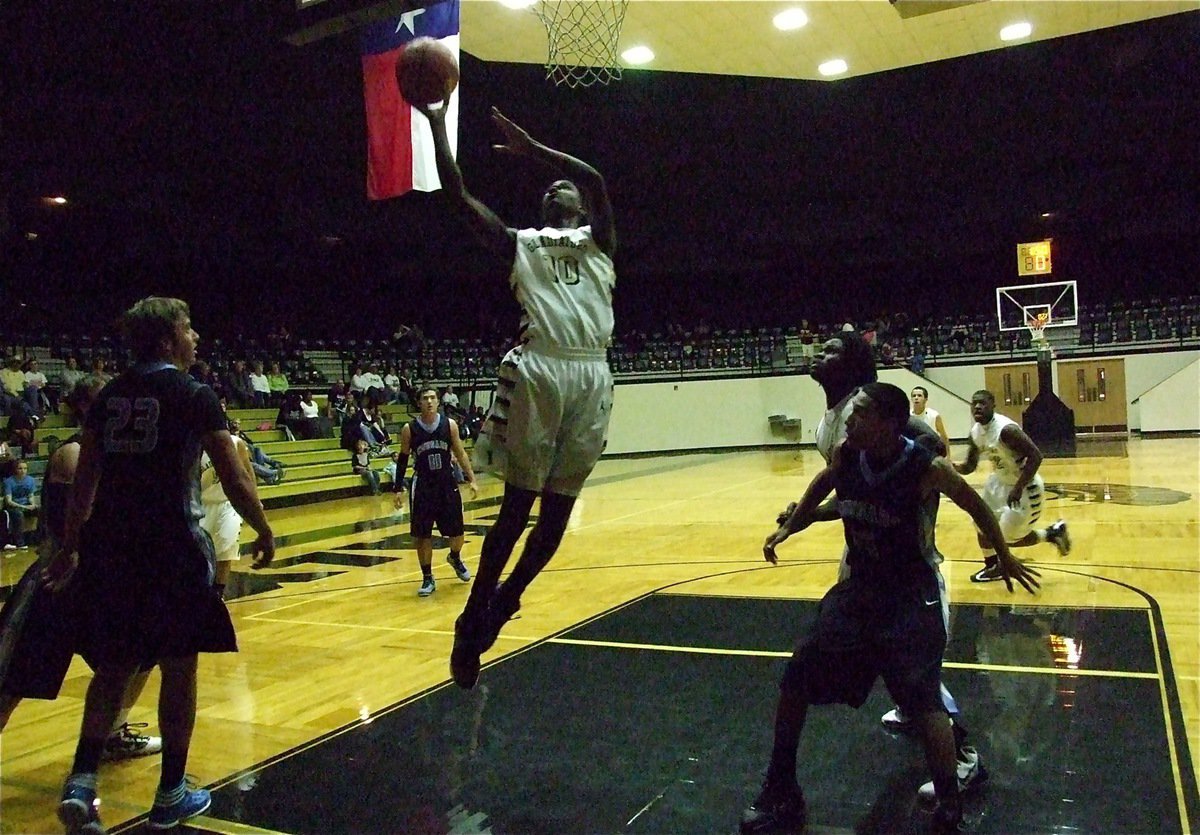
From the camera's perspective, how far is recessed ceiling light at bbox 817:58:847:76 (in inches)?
438

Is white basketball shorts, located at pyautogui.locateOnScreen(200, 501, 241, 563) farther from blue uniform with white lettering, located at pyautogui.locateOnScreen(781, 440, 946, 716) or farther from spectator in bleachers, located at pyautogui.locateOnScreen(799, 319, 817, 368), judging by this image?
spectator in bleachers, located at pyautogui.locateOnScreen(799, 319, 817, 368)

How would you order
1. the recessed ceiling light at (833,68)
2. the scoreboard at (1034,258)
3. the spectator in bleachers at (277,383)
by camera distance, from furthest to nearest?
the scoreboard at (1034,258)
the spectator in bleachers at (277,383)
the recessed ceiling light at (833,68)

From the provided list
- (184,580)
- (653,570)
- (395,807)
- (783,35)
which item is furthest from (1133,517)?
(184,580)

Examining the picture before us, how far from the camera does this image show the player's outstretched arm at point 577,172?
9.55 ft

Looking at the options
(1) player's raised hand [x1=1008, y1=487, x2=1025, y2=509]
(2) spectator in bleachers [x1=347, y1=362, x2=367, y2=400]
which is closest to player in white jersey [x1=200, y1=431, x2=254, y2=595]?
(1) player's raised hand [x1=1008, y1=487, x2=1025, y2=509]

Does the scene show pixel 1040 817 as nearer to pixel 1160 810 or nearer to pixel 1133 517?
pixel 1160 810

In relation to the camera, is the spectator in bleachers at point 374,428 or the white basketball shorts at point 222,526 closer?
the white basketball shorts at point 222,526

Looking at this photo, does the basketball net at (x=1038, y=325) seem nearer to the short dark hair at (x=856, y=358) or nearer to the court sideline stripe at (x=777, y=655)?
the court sideline stripe at (x=777, y=655)

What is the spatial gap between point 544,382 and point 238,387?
557 inches

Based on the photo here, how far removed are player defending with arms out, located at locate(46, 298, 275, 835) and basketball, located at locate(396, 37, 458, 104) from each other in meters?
1.14

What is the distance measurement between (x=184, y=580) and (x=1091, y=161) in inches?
965

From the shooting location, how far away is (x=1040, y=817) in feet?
9.32

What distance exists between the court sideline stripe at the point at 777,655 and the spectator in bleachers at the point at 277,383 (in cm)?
1289

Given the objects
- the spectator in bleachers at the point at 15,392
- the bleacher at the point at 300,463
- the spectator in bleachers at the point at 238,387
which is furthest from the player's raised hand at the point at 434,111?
the spectator in bleachers at the point at 238,387
